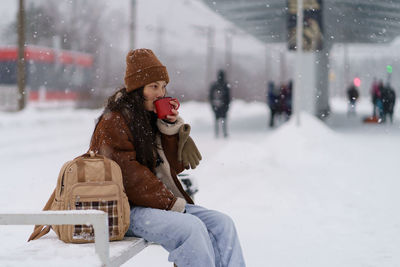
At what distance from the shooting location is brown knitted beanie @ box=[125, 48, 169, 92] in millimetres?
3287

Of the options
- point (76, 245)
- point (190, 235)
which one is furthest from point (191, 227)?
point (76, 245)

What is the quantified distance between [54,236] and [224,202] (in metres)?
4.20

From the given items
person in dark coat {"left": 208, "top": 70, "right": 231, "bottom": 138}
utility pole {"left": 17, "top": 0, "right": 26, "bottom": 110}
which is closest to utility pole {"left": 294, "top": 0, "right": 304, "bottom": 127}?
person in dark coat {"left": 208, "top": 70, "right": 231, "bottom": 138}

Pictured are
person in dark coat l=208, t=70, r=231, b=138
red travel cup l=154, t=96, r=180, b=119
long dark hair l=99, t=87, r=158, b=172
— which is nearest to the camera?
long dark hair l=99, t=87, r=158, b=172

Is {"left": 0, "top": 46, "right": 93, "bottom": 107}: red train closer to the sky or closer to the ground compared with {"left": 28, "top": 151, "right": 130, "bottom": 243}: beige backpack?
closer to the sky

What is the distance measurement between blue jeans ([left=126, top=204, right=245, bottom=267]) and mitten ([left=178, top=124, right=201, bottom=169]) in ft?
1.13

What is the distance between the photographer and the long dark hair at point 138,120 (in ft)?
10.3

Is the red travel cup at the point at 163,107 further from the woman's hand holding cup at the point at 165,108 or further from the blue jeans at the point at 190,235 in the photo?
the blue jeans at the point at 190,235

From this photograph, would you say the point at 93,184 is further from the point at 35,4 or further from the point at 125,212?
the point at 35,4

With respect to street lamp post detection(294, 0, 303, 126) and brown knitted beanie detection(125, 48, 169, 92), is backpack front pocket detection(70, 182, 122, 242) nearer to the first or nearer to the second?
brown knitted beanie detection(125, 48, 169, 92)

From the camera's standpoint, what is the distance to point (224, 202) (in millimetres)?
7270

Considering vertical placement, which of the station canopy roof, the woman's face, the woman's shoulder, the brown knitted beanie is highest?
the station canopy roof

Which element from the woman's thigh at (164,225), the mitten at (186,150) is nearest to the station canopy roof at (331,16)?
the mitten at (186,150)

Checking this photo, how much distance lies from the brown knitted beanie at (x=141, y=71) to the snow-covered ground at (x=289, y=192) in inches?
39.2
